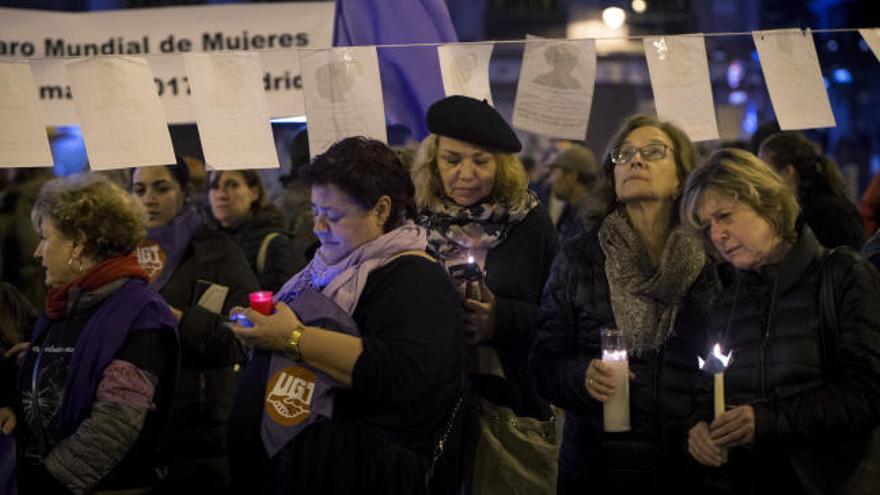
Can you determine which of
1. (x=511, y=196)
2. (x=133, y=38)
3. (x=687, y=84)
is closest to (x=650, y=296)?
(x=511, y=196)

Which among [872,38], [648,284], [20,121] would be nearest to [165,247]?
[20,121]

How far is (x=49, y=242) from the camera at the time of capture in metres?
4.41

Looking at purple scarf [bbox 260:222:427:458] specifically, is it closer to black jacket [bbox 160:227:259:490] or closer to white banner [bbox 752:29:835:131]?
black jacket [bbox 160:227:259:490]

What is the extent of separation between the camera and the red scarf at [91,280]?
424 cm

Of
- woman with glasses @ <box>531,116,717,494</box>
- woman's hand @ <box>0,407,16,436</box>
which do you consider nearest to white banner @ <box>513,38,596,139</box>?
woman with glasses @ <box>531,116,717,494</box>

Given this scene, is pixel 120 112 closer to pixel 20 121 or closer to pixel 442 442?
pixel 20 121

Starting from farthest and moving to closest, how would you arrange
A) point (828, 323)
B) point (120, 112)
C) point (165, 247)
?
1. point (165, 247)
2. point (120, 112)
3. point (828, 323)

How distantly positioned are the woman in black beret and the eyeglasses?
482 millimetres

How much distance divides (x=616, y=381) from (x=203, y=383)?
2.07 m

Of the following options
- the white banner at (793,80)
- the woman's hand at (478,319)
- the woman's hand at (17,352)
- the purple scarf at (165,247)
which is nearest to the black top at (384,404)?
the woman's hand at (478,319)

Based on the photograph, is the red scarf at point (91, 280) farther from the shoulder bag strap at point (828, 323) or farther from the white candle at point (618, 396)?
the shoulder bag strap at point (828, 323)

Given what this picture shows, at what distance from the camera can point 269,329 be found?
12.4 ft

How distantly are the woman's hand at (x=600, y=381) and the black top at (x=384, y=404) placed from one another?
19.5 inches

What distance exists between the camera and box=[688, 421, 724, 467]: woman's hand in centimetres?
385
